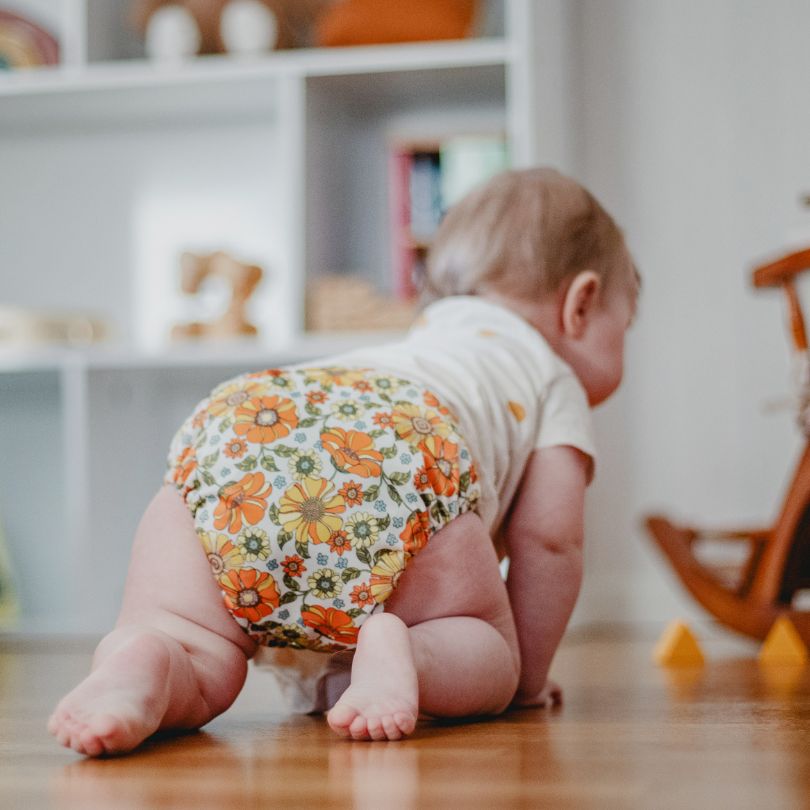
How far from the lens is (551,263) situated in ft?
4.31

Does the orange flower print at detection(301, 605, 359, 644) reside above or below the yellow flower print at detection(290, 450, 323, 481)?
below

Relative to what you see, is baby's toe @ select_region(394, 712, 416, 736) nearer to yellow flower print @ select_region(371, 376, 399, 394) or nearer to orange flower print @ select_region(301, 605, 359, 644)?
orange flower print @ select_region(301, 605, 359, 644)

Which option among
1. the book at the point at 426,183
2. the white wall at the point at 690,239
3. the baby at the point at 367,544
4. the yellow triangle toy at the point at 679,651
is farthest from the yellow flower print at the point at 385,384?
the white wall at the point at 690,239

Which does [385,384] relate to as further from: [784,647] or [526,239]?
[784,647]

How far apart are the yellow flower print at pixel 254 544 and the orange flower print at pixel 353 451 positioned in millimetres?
86

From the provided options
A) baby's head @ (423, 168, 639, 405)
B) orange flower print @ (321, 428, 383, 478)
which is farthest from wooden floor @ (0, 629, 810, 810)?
baby's head @ (423, 168, 639, 405)

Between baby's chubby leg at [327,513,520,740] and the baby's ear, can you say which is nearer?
baby's chubby leg at [327,513,520,740]

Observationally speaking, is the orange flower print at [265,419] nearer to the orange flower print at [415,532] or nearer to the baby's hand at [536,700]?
the orange flower print at [415,532]

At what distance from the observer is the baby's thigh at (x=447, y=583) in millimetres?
1038

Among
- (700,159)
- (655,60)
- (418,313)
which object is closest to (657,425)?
(700,159)

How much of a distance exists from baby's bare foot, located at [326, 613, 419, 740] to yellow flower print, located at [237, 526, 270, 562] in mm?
109

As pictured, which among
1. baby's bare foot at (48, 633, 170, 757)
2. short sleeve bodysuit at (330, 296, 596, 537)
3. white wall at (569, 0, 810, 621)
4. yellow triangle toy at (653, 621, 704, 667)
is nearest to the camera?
baby's bare foot at (48, 633, 170, 757)

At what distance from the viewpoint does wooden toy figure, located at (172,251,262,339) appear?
2461mm

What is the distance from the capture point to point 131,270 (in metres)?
2.91
